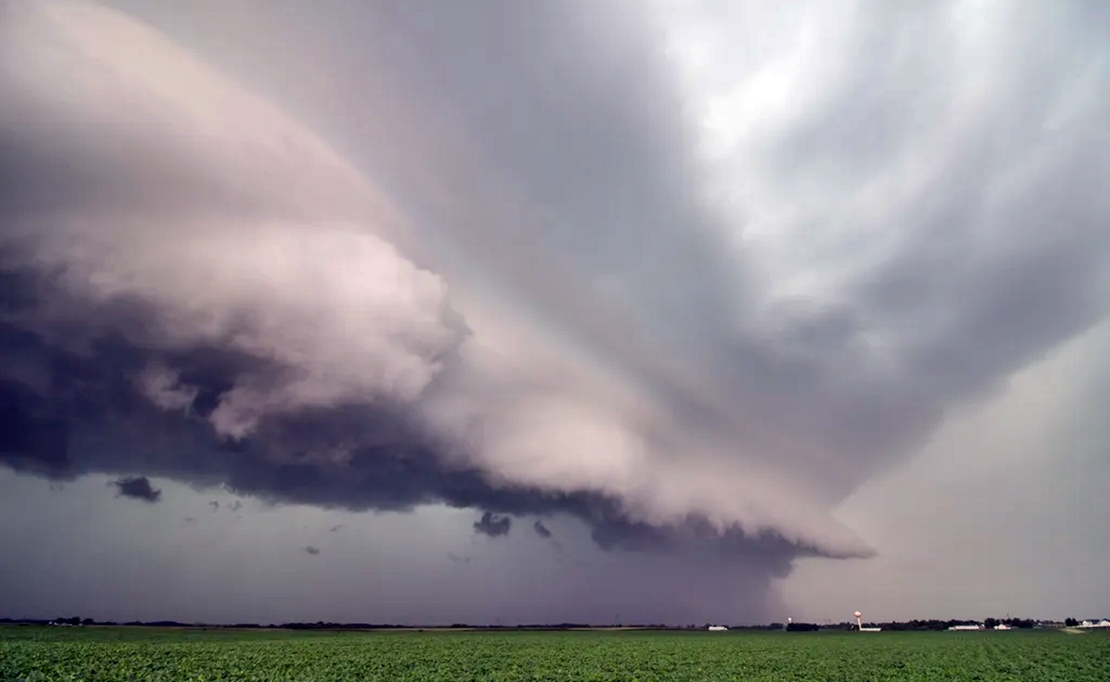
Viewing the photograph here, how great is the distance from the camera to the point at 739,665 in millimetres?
69375

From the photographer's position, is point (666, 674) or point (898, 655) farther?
point (898, 655)

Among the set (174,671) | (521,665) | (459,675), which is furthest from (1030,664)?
(174,671)

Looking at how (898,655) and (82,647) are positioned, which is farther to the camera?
(898,655)

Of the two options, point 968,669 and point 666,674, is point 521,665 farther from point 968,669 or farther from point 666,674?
point 968,669

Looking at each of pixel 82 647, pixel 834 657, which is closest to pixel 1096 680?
pixel 834 657

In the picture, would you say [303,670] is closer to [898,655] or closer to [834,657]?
[834,657]

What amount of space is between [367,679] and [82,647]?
1774 inches

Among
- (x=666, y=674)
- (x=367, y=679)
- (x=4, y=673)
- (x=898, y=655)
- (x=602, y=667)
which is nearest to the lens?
(x=4, y=673)

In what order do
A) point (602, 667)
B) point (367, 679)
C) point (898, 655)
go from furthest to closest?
1. point (898, 655)
2. point (602, 667)
3. point (367, 679)

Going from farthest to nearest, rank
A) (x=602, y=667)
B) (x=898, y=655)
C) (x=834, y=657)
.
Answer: (x=898, y=655) < (x=834, y=657) < (x=602, y=667)

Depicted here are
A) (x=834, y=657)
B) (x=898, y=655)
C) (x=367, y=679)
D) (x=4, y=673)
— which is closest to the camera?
(x=4, y=673)

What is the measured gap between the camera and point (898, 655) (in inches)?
3570

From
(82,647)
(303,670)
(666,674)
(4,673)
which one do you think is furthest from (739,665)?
(82,647)

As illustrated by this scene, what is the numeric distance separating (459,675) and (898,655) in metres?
68.4
